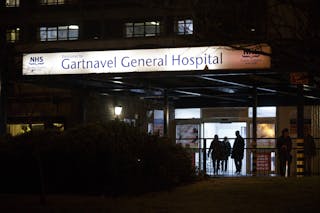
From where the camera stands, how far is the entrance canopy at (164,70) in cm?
2222

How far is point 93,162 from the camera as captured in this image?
51.1 feet

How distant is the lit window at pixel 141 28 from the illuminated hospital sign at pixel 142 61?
15524mm

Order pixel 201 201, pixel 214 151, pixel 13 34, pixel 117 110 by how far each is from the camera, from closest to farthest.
Result: pixel 201 201 < pixel 214 151 < pixel 117 110 < pixel 13 34

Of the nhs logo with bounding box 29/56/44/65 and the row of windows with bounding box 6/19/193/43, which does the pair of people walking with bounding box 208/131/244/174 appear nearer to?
the nhs logo with bounding box 29/56/44/65

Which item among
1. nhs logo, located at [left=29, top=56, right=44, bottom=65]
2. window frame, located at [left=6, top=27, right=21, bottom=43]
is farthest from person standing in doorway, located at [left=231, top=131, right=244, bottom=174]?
window frame, located at [left=6, top=27, right=21, bottom=43]

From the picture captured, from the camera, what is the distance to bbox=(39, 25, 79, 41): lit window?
136ft

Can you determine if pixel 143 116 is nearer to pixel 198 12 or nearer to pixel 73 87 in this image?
pixel 73 87

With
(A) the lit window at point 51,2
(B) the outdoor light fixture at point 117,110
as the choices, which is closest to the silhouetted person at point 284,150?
(B) the outdoor light fixture at point 117,110

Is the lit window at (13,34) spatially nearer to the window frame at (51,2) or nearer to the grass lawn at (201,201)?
the window frame at (51,2)

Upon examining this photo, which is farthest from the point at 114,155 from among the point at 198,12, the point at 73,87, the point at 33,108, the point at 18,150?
the point at 33,108

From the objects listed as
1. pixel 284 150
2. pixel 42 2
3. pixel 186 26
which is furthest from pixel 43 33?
pixel 284 150

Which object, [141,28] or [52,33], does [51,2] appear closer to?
[52,33]

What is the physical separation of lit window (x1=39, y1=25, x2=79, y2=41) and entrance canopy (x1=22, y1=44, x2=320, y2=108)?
1241 cm

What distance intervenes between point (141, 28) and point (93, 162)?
25.3 metres
